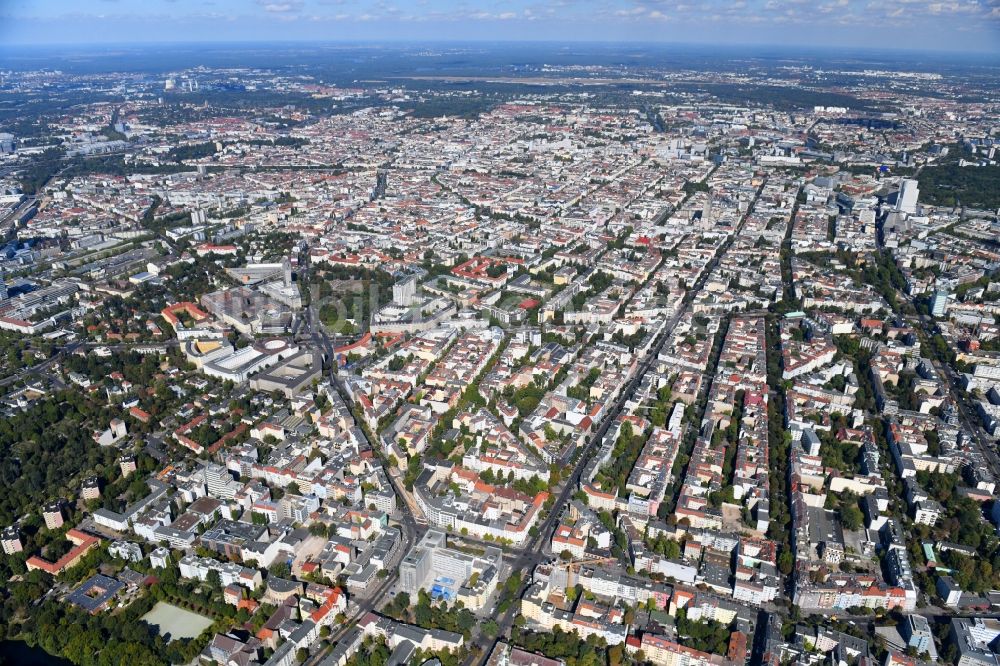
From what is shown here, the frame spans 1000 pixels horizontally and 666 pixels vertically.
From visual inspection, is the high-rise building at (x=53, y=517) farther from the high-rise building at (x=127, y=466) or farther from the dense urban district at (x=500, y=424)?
the high-rise building at (x=127, y=466)

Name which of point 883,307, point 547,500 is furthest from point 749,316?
point 547,500

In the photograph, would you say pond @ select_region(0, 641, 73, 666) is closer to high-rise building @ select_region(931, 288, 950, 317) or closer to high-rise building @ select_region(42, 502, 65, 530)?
high-rise building @ select_region(42, 502, 65, 530)

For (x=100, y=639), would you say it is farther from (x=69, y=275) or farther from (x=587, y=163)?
(x=587, y=163)

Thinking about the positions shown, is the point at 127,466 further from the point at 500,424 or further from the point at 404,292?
the point at 404,292

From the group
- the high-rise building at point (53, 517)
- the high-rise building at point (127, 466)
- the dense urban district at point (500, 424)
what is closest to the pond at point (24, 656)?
the dense urban district at point (500, 424)

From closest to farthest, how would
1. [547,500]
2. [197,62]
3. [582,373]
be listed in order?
[547,500], [582,373], [197,62]

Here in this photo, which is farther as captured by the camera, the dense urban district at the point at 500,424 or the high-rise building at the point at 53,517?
the high-rise building at the point at 53,517
